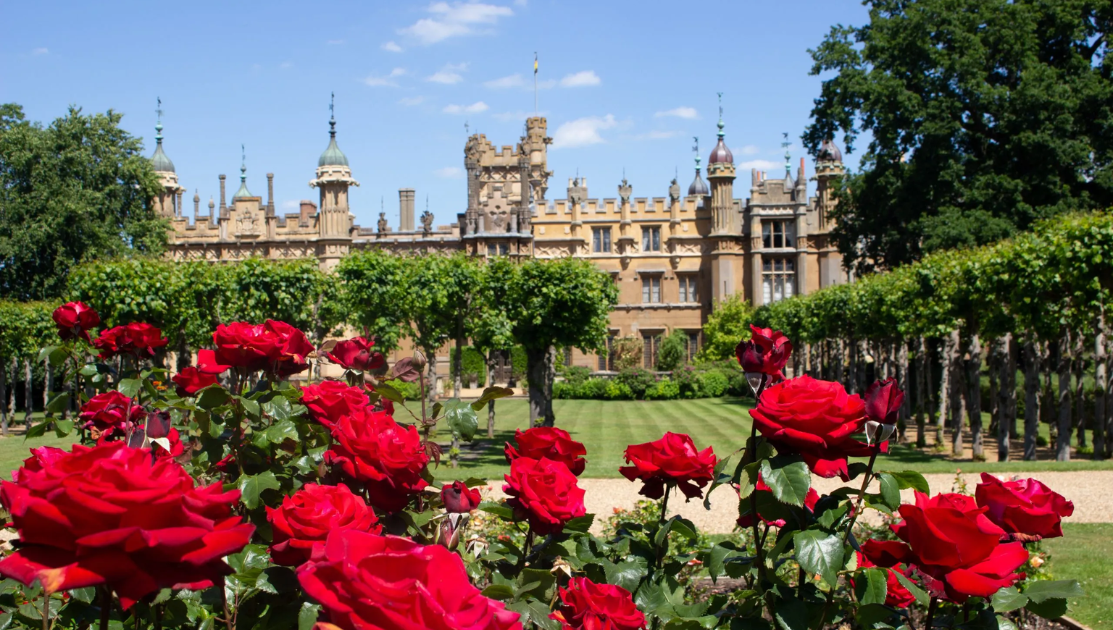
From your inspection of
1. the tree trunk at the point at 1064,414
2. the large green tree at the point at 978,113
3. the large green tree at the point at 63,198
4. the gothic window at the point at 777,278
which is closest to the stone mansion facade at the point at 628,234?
the gothic window at the point at 777,278

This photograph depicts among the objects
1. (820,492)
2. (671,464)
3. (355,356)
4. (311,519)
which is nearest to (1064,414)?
(820,492)

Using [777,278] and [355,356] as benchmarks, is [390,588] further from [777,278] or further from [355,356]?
[777,278]

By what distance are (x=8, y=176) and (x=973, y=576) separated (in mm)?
37664

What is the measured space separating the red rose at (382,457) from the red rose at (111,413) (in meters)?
1.76

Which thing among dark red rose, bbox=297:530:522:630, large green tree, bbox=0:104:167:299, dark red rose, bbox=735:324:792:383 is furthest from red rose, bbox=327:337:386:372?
large green tree, bbox=0:104:167:299

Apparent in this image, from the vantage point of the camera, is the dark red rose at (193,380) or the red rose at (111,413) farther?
the red rose at (111,413)

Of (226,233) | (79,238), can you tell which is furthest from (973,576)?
(226,233)

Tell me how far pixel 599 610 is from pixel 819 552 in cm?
60

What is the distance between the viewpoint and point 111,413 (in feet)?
12.9

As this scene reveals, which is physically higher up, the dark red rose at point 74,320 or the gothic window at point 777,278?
the gothic window at point 777,278

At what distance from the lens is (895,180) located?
84.6 ft

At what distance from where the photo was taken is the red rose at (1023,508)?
2.32 metres

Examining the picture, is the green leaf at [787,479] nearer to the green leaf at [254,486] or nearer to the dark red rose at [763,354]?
the dark red rose at [763,354]

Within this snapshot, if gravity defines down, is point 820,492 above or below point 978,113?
below
